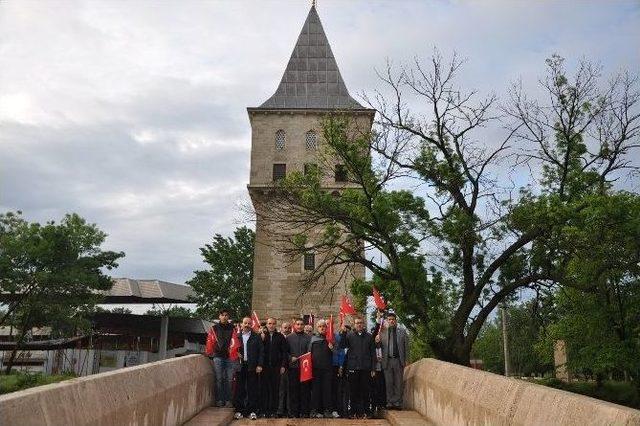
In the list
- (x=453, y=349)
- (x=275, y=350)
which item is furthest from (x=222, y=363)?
(x=453, y=349)

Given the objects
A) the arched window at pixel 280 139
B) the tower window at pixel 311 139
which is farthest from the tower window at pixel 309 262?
the arched window at pixel 280 139

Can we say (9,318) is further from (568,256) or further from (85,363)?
(568,256)

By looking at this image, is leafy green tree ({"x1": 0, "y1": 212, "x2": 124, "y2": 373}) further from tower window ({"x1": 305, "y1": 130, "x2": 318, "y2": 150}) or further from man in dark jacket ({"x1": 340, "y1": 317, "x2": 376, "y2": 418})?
man in dark jacket ({"x1": 340, "y1": 317, "x2": 376, "y2": 418})

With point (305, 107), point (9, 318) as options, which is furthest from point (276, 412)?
point (305, 107)

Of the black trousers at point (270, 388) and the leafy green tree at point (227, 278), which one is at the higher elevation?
the leafy green tree at point (227, 278)

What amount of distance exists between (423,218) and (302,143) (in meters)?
21.8

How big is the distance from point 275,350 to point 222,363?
4.20 ft

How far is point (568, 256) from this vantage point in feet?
65.8

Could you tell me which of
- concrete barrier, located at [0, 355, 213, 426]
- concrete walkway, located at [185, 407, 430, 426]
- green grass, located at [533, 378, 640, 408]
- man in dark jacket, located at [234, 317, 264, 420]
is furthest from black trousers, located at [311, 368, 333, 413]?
green grass, located at [533, 378, 640, 408]

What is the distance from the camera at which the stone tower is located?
40125 millimetres

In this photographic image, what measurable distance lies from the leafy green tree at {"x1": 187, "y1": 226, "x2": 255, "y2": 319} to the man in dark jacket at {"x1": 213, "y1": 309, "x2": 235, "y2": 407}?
4816 cm

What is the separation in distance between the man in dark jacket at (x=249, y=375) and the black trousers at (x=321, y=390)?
3.74ft

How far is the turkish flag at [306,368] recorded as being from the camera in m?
11.8

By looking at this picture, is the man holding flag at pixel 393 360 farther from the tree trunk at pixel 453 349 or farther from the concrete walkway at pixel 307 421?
the tree trunk at pixel 453 349
